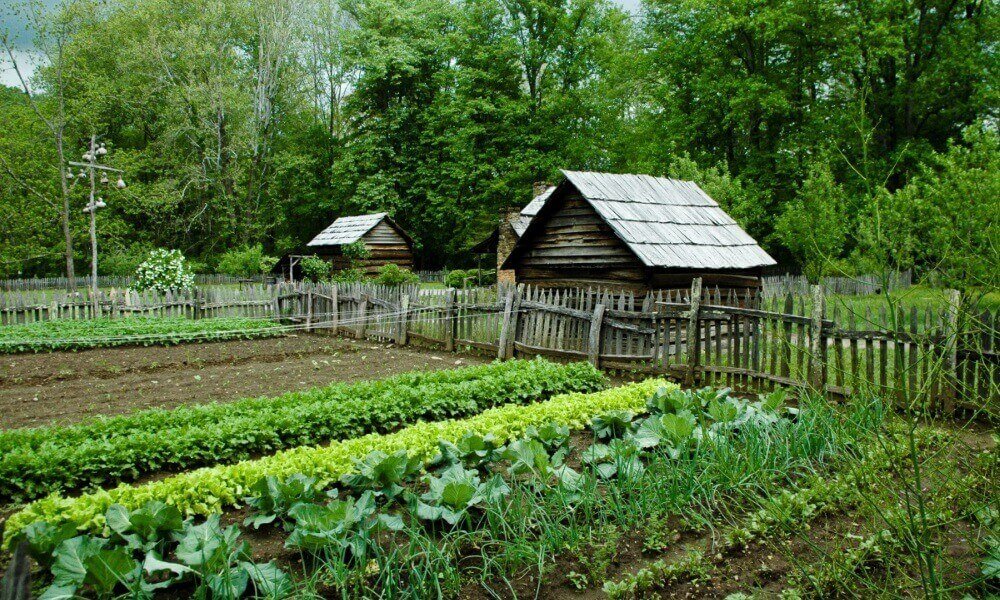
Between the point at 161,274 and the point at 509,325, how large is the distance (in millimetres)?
15471

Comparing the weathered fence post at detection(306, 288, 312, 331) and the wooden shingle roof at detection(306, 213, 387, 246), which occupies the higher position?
the wooden shingle roof at detection(306, 213, 387, 246)

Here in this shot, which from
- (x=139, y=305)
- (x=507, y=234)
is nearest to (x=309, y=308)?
(x=139, y=305)

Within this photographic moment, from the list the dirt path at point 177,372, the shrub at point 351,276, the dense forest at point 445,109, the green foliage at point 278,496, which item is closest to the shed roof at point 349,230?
the shrub at point 351,276

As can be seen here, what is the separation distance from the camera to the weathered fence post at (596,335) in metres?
11.8

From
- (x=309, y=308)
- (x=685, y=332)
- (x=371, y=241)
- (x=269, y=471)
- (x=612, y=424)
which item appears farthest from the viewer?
(x=371, y=241)

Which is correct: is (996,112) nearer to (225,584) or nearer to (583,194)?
(583,194)

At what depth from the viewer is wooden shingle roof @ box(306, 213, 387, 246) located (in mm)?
29781

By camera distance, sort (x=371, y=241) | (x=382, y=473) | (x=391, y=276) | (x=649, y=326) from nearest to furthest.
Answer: (x=382, y=473)
(x=649, y=326)
(x=391, y=276)
(x=371, y=241)

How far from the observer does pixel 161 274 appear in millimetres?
22500

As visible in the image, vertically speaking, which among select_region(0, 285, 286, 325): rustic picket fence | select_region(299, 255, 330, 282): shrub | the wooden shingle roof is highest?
the wooden shingle roof

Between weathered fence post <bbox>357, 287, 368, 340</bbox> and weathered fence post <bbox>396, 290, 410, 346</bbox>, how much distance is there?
1435 millimetres

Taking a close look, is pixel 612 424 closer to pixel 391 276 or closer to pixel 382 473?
pixel 382 473

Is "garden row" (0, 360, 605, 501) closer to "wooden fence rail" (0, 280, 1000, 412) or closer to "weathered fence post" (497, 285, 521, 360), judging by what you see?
"wooden fence rail" (0, 280, 1000, 412)

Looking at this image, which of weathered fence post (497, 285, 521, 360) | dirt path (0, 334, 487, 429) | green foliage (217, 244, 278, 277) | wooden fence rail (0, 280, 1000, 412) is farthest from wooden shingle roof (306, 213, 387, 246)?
weathered fence post (497, 285, 521, 360)
